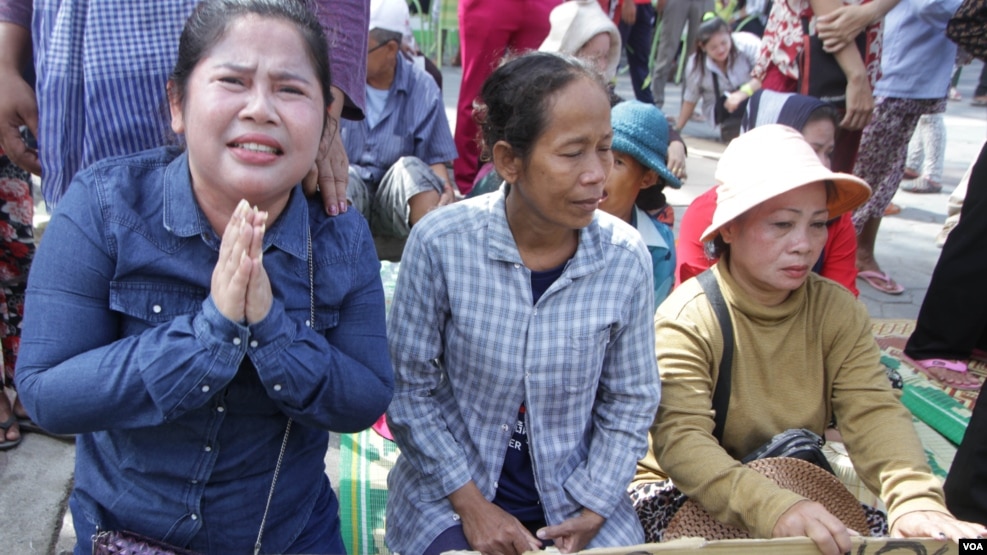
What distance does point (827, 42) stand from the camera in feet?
11.5

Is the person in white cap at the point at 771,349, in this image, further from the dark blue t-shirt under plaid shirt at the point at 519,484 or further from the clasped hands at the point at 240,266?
the clasped hands at the point at 240,266

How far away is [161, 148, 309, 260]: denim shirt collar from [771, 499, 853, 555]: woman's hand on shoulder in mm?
1091

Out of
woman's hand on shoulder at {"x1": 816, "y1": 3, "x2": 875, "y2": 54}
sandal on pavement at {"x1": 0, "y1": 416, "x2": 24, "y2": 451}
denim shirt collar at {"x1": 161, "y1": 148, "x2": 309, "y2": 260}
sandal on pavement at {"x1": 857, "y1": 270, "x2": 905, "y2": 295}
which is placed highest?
woman's hand on shoulder at {"x1": 816, "y1": 3, "x2": 875, "y2": 54}

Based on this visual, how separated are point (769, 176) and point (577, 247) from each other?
1.93ft

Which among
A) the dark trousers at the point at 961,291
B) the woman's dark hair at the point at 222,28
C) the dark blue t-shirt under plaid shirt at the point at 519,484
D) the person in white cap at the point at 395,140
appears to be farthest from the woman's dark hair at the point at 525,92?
the dark trousers at the point at 961,291

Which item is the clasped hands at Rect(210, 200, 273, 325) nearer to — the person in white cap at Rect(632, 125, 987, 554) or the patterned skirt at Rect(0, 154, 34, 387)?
the person in white cap at Rect(632, 125, 987, 554)

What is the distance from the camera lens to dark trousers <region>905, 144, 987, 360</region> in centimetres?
352

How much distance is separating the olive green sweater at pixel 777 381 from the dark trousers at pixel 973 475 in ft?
0.47

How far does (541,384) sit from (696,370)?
46cm

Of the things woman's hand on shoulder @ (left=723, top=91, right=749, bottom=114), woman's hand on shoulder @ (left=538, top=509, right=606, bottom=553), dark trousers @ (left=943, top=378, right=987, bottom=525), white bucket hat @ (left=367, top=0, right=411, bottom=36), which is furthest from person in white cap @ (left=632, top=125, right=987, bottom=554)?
woman's hand on shoulder @ (left=723, top=91, right=749, bottom=114)

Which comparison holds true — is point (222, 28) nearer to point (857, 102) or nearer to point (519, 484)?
point (519, 484)

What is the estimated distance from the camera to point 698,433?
199cm

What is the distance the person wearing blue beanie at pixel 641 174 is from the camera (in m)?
2.75

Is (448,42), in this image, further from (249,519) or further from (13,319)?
(249,519)
